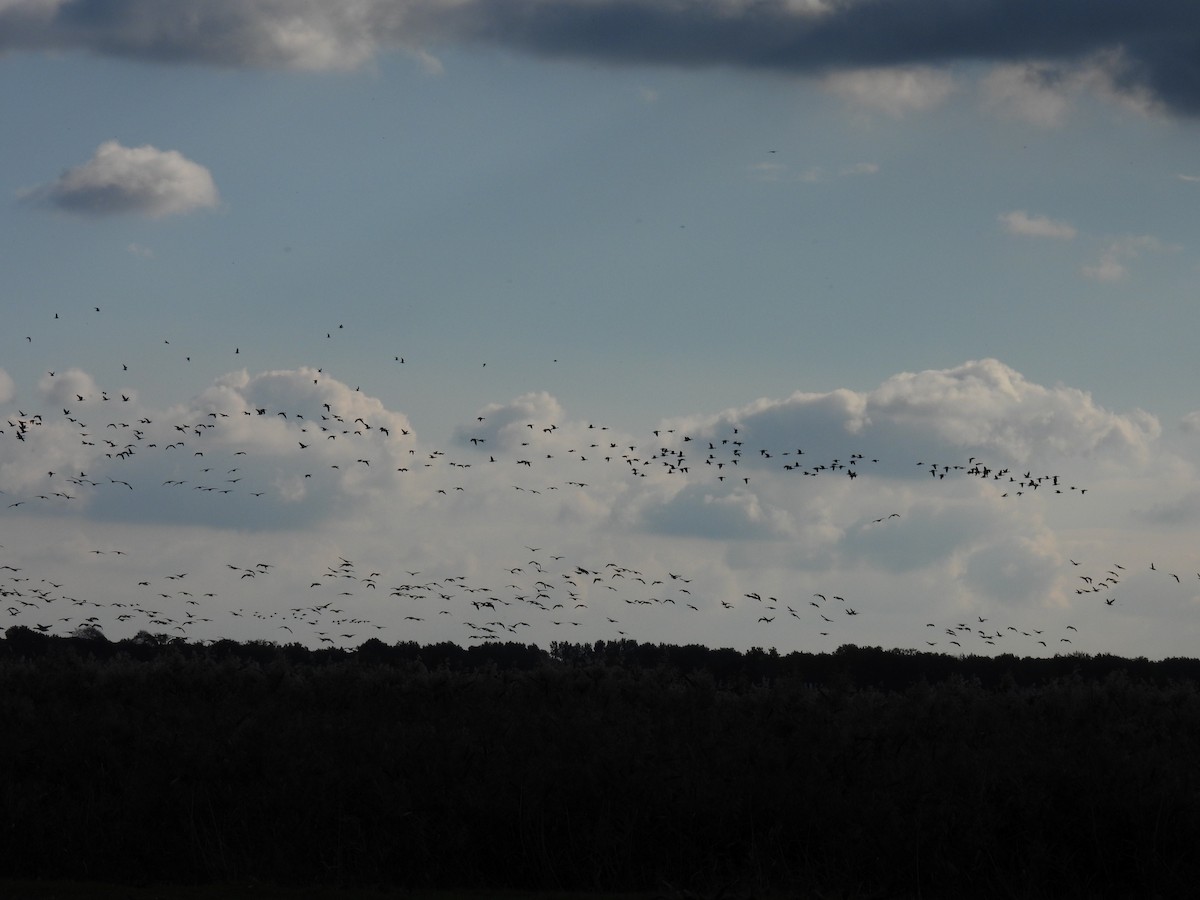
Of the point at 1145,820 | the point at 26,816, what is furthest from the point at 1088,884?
the point at 26,816

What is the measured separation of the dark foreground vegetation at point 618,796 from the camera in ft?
79.4

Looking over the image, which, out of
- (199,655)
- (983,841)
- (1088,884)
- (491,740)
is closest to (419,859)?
(491,740)

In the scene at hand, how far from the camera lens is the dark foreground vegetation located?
24188mm

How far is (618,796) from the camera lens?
26.1 meters

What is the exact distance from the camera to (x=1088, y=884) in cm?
2358

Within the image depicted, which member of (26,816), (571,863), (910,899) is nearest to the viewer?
(910,899)

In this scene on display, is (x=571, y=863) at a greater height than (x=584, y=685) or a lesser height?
lesser

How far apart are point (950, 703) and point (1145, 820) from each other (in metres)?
9.35

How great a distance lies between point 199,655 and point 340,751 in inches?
544

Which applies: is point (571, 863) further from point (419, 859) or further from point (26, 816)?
point (26, 816)

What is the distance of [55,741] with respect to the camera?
30.8 m

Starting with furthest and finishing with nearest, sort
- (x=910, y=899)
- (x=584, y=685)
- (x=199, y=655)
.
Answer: (x=199, y=655), (x=584, y=685), (x=910, y=899)

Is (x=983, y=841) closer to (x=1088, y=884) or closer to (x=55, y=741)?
(x=1088, y=884)

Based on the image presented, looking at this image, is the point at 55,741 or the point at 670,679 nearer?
the point at 55,741
